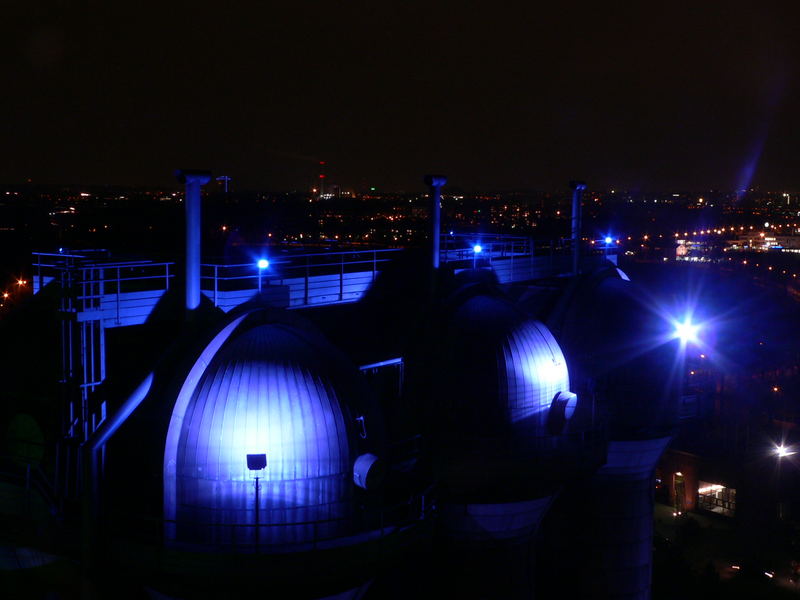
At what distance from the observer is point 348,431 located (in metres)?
12.9

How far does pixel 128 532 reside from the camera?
12461mm

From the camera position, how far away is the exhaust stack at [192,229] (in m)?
13.8

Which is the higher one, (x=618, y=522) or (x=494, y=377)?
(x=494, y=377)

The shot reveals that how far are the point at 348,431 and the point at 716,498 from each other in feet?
132

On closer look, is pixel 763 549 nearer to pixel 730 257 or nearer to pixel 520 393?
pixel 520 393

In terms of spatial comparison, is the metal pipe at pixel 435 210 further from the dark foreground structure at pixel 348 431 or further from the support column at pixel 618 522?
the support column at pixel 618 522

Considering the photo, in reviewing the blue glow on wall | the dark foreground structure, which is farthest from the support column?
the blue glow on wall

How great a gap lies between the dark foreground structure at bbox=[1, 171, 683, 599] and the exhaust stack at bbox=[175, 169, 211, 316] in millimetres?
36

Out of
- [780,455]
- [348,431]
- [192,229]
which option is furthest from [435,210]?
[780,455]

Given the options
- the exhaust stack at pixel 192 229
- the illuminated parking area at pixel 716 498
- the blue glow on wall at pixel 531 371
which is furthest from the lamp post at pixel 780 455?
the exhaust stack at pixel 192 229

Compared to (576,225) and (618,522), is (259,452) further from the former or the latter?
(576,225)

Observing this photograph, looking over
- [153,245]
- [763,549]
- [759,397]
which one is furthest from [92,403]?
[759,397]

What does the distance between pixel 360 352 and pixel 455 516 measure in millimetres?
3792

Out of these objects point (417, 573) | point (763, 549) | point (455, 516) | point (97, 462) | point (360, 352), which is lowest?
point (763, 549)
